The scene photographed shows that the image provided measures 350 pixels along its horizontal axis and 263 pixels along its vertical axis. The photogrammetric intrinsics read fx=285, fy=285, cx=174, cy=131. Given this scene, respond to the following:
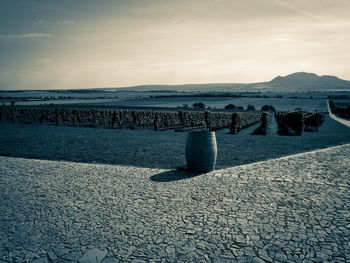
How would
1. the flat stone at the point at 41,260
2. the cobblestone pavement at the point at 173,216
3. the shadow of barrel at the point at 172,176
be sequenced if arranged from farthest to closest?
the shadow of barrel at the point at 172,176
the cobblestone pavement at the point at 173,216
the flat stone at the point at 41,260

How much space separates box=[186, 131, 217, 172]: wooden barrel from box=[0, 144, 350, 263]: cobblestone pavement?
1.22 feet

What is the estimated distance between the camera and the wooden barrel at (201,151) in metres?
7.87

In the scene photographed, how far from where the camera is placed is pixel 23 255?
3818mm

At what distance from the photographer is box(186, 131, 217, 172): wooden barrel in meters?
7.87

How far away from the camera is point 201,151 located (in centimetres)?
786

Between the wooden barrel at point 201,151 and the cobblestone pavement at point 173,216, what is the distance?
371 millimetres

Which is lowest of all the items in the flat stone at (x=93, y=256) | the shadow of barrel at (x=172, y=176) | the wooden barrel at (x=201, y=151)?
the flat stone at (x=93, y=256)

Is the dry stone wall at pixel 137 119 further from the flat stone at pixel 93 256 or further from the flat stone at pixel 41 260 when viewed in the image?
the flat stone at pixel 41 260

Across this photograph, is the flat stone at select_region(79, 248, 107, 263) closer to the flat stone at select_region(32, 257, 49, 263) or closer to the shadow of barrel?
the flat stone at select_region(32, 257, 49, 263)

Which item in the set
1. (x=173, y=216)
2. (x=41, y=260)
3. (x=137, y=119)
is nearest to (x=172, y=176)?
(x=173, y=216)

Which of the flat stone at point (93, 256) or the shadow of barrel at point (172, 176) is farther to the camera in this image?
the shadow of barrel at point (172, 176)

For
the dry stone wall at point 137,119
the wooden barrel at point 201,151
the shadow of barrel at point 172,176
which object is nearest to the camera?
the shadow of barrel at point 172,176

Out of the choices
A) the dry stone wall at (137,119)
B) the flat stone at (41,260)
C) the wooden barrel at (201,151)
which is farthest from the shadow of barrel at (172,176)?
the dry stone wall at (137,119)

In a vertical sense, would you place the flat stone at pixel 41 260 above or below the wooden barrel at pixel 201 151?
below
